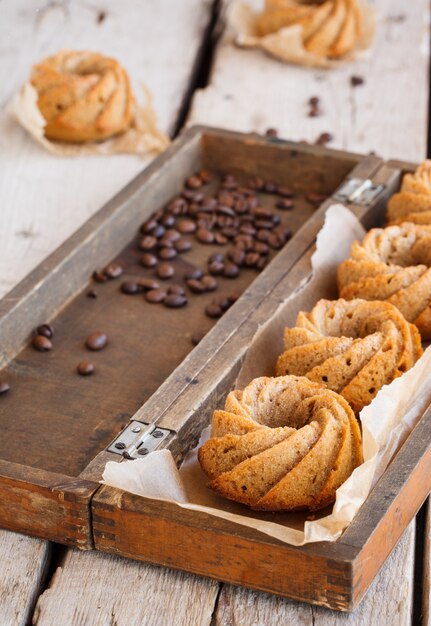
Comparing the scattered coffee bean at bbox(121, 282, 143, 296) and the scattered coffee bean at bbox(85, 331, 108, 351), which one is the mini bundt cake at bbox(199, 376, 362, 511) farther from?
the scattered coffee bean at bbox(121, 282, 143, 296)

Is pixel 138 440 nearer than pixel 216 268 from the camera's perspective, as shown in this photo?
Yes

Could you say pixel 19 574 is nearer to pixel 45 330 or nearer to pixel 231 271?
pixel 45 330

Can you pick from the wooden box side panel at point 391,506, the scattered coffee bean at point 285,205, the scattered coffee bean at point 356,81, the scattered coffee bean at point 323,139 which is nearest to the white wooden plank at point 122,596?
the wooden box side panel at point 391,506

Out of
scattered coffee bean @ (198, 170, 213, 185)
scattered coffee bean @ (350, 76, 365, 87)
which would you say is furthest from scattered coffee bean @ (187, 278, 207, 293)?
scattered coffee bean @ (350, 76, 365, 87)

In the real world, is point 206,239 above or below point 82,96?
below

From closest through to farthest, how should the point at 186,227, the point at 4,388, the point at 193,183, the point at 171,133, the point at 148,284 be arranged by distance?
1. the point at 4,388
2. the point at 148,284
3. the point at 186,227
4. the point at 193,183
5. the point at 171,133

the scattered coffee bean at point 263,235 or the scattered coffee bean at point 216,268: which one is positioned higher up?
the scattered coffee bean at point 263,235

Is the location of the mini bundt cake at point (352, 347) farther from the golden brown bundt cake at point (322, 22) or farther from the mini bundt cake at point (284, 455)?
the golden brown bundt cake at point (322, 22)

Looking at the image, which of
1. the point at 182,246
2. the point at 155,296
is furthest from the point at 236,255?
the point at 155,296
